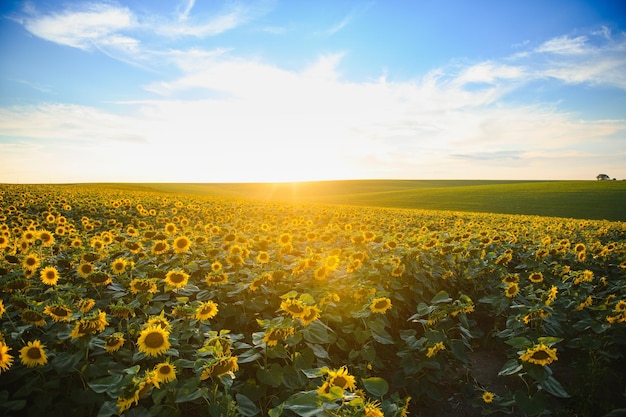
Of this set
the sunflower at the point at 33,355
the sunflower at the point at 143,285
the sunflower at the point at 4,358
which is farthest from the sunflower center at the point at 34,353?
the sunflower at the point at 143,285

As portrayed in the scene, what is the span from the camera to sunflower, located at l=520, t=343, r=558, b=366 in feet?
9.11

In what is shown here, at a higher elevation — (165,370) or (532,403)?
(165,370)

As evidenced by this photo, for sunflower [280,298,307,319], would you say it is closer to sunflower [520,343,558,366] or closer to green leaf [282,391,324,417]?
green leaf [282,391,324,417]

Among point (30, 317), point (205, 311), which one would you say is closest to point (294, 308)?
point (205, 311)

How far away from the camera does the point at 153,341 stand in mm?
2615

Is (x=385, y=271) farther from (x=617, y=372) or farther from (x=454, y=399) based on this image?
(x=617, y=372)

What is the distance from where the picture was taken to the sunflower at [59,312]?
9.47ft

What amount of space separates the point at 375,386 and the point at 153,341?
1.66m

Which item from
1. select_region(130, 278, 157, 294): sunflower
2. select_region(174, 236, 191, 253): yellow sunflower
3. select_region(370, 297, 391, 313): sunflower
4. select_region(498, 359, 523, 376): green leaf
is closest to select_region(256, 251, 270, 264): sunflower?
select_region(174, 236, 191, 253): yellow sunflower

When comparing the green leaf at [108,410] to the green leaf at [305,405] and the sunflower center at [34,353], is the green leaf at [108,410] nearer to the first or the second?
the sunflower center at [34,353]

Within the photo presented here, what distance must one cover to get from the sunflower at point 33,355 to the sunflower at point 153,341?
68 cm

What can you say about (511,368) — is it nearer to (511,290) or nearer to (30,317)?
(511,290)

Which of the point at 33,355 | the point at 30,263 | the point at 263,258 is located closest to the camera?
the point at 33,355

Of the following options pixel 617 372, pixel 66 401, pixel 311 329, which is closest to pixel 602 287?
pixel 617 372
